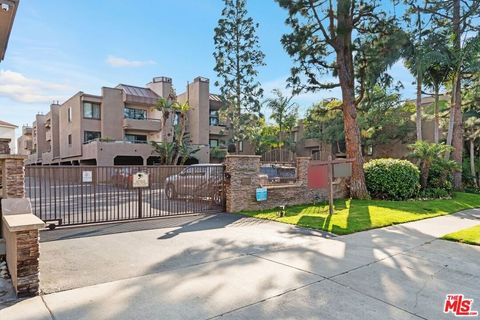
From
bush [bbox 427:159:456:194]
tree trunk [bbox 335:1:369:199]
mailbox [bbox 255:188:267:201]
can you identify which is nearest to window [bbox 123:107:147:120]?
tree trunk [bbox 335:1:369:199]

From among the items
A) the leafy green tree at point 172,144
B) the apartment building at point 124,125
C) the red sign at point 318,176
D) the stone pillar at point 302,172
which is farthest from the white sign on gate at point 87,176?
the apartment building at point 124,125

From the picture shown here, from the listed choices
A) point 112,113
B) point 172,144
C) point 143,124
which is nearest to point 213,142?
point 143,124

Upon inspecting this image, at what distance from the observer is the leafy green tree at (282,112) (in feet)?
105

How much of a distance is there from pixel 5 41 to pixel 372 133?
2544 centimetres

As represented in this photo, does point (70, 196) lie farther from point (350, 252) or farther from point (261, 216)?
point (350, 252)

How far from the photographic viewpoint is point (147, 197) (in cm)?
1001

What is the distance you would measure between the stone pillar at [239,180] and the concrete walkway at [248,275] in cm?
305

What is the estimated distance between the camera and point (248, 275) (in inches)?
191

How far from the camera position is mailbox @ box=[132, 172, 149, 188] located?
934cm

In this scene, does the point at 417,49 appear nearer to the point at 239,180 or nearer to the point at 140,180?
the point at 239,180

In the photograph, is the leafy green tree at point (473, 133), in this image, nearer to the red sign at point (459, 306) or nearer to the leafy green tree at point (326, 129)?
the leafy green tree at point (326, 129)

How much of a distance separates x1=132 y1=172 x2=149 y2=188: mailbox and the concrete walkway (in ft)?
6.26

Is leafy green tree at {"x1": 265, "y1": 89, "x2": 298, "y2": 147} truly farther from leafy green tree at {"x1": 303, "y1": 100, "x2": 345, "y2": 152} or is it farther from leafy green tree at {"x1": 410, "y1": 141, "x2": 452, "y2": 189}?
leafy green tree at {"x1": 410, "y1": 141, "x2": 452, "y2": 189}

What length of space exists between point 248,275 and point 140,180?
569cm
